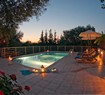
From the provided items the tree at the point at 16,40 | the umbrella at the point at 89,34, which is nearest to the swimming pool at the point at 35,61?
the tree at the point at 16,40

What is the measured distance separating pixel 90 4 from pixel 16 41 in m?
8.33

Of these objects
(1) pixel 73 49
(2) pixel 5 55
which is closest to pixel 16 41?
(2) pixel 5 55

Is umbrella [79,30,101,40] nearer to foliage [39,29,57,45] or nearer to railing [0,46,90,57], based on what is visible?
railing [0,46,90,57]

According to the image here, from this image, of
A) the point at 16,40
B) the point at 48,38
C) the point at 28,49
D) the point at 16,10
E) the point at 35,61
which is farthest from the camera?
the point at 48,38

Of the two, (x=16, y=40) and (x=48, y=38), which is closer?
(x=16, y=40)

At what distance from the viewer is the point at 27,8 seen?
28.1ft

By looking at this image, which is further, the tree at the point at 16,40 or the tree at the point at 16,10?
the tree at the point at 16,40

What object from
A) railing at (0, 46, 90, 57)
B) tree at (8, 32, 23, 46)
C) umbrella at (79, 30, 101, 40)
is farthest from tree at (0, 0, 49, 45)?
tree at (8, 32, 23, 46)

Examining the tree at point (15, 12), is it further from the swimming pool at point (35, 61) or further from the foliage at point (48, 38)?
the foliage at point (48, 38)

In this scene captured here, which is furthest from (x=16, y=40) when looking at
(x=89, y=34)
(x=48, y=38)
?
(x=48, y=38)

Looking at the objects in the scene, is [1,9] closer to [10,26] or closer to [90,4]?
[10,26]

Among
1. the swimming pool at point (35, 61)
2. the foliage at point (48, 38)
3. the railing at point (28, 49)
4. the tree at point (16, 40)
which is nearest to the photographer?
the swimming pool at point (35, 61)

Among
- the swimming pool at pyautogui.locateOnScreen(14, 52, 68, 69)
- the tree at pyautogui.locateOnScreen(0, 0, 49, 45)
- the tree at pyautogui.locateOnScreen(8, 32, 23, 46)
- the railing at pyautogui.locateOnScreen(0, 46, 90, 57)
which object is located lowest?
the swimming pool at pyautogui.locateOnScreen(14, 52, 68, 69)

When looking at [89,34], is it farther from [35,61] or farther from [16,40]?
[16,40]
